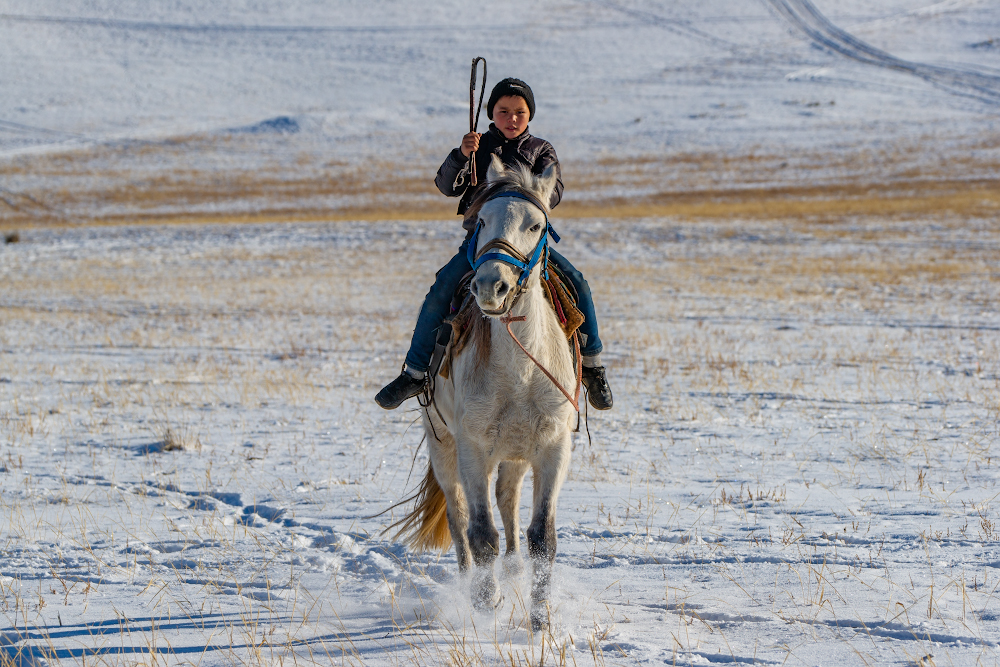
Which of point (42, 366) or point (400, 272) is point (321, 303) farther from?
point (42, 366)

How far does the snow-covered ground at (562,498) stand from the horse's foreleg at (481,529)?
0.13 meters

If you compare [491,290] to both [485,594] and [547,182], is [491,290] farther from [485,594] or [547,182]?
[485,594]

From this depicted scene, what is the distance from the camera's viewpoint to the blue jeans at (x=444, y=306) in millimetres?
4754

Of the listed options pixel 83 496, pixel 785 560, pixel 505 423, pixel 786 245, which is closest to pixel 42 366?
pixel 83 496

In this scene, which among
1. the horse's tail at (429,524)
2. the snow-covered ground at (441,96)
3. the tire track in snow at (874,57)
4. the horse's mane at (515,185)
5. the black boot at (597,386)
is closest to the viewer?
the horse's mane at (515,185)

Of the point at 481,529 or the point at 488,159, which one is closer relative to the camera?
the point at 481,529

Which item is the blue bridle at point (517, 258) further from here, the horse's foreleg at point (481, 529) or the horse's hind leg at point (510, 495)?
the horse's hind leg at point (510, 495)

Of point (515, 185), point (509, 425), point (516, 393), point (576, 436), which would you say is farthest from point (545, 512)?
point (576, 436)

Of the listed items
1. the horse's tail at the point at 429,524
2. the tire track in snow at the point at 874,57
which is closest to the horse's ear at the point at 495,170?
the horse's tail at the point at 429,524

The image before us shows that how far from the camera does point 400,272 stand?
77.5 feet

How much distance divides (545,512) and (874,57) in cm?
9135

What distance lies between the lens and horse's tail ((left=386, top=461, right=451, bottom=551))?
5324mm

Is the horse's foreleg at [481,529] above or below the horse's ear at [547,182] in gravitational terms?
below

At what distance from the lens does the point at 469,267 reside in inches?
187
